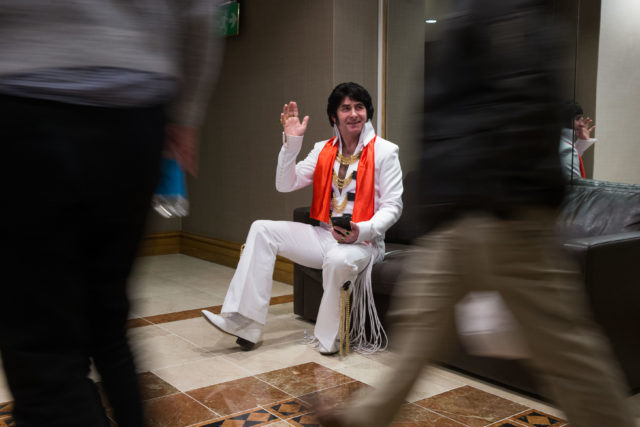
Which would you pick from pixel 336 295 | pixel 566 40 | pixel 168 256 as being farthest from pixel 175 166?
pixel 168 256

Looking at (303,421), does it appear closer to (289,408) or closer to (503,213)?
(289,408)

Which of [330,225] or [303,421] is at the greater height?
[330,225]

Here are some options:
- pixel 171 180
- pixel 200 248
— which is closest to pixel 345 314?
pixel 171 180

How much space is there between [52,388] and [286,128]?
269 cm

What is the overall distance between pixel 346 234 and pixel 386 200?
0.29 metres

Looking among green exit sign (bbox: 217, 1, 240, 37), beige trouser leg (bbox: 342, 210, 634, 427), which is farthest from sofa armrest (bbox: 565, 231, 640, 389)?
green exit sign (bbox: 217, 1, 240, 37)

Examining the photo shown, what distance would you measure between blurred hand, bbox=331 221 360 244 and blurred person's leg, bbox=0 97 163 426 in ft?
7.13

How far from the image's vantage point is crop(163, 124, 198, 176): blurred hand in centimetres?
106

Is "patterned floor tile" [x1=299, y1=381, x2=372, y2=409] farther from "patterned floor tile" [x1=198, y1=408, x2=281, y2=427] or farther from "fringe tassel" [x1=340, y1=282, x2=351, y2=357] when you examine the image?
"fringe tassel" [x1=340, y1=282, x2=351, y2=357]

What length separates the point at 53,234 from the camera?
2.82 ft

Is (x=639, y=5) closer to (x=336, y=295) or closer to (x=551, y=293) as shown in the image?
(x=336, y=295)

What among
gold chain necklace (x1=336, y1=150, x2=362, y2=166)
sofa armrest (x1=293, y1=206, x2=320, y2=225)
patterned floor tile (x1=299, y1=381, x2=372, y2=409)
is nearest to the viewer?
patterned floor tile (x1=299, y1=381, x2=372, y2=409)

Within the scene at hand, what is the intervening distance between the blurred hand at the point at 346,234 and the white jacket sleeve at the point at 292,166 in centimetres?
53

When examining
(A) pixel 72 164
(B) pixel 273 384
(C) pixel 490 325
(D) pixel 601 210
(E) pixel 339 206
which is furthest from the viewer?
(E) pixel 339 206
